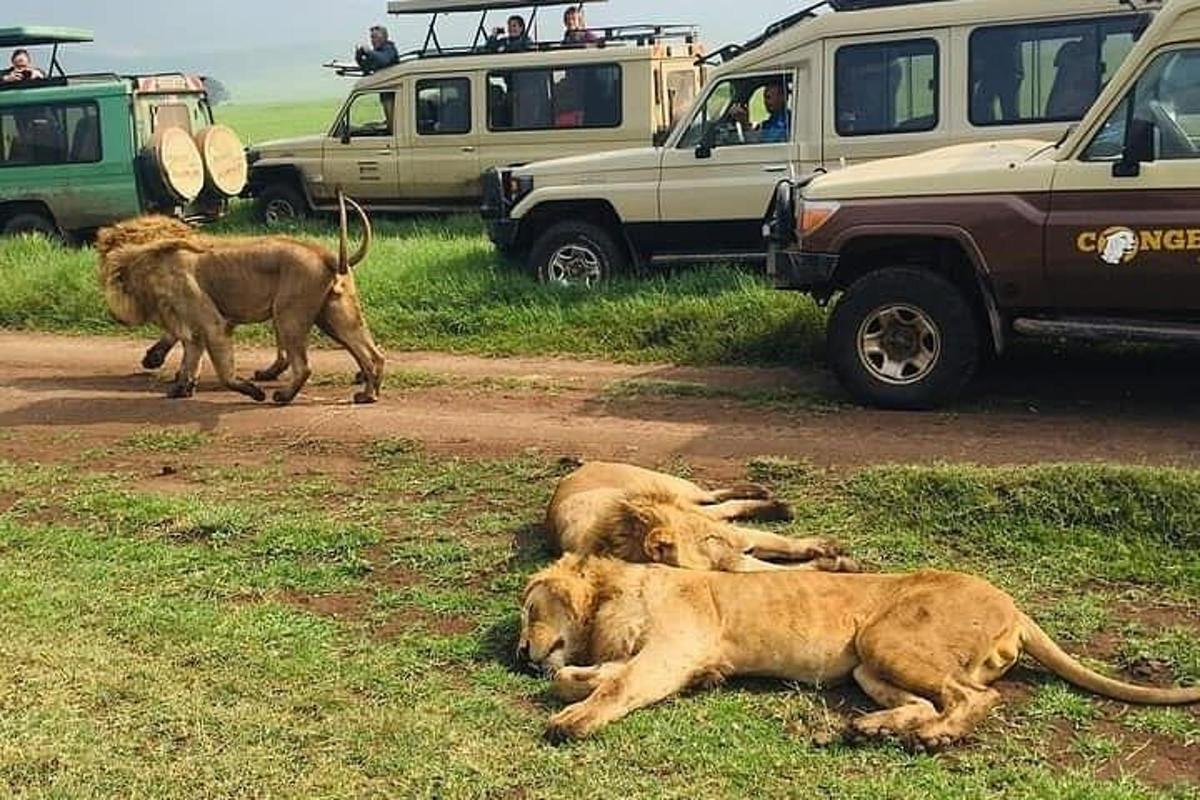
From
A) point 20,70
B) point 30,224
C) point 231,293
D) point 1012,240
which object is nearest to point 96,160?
point 30,224

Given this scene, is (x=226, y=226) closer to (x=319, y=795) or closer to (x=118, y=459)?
(x=118, y=459)

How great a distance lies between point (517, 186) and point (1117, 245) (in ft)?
18.5

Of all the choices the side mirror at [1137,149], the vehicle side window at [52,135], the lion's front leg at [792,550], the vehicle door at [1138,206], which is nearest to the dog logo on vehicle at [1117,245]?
the vehicle door at [1138,206]

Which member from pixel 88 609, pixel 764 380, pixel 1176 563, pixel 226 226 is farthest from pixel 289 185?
pixel 1176 563

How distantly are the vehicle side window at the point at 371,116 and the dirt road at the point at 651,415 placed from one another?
7192mm

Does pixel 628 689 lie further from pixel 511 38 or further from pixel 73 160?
pixel 73 160

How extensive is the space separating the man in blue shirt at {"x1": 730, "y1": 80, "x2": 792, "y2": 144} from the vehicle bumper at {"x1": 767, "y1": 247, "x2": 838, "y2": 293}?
114 inches

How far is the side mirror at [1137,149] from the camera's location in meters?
6.95

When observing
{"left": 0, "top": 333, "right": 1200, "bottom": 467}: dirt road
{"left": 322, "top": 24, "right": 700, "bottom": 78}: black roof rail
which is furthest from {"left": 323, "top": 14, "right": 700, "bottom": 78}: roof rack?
{"left": 0, "top": 333, "right": 1200, "bottom": 467}: dirt road

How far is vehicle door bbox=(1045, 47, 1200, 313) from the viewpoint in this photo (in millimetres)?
7012

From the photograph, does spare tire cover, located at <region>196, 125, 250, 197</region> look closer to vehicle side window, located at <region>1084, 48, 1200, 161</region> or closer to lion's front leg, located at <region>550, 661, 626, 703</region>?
vehicle side window, located at <region>1084, 48, 1200, 161</region>

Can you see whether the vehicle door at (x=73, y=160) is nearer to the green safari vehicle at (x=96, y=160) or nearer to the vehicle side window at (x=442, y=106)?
the green safari vehicle at (x=96, y=160)

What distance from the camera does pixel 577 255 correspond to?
11586 millimetres

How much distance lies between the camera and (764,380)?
8969mm
